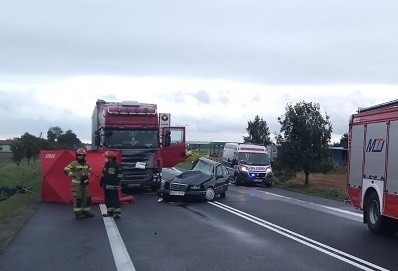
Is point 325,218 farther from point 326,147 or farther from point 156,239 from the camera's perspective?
point 326,147

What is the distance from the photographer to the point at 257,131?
69750mm

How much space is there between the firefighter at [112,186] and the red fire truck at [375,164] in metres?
6.33

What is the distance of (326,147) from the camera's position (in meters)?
39.0

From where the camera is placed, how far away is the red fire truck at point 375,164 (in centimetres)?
1510

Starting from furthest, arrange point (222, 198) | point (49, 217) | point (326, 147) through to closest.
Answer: point (326, 147), point (222, 198), point (49, 217)

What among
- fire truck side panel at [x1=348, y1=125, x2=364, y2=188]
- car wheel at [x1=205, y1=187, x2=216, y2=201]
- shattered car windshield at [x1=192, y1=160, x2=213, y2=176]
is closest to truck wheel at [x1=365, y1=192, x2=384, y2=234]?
fire truck side panel at [x1=348, y1=125, x2=364, y2=188]

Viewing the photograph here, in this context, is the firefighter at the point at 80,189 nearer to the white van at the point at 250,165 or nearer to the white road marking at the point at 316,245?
the white road marking at the point at 316,245

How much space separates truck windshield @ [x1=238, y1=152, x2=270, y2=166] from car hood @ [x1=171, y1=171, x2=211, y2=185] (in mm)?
14764

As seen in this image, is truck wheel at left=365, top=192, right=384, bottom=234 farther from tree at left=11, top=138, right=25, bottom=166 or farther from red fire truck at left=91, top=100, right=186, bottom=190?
tree at left=11, top=138, right=25, bottom=166

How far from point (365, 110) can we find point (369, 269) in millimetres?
7730

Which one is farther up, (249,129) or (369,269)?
(249,129)

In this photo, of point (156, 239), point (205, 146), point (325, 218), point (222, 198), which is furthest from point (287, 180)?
point (205, 146)

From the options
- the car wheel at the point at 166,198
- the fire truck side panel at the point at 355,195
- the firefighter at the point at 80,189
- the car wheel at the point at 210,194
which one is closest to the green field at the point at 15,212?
the firefighter at the point at 80,189

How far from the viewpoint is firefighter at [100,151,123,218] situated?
18688mm
